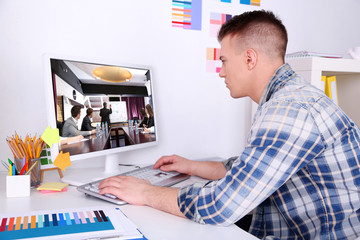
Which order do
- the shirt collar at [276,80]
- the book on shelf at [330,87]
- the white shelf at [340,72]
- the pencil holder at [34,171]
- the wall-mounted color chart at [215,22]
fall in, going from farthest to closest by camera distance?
the wall-mounted color chart at [215,22] → the book on shelf at [330,87] → the white shelf at [340,72] → the pencil holder at [34,171] → the shirt collar at [276,80]

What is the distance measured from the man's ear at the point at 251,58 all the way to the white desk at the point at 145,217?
54 centimetres

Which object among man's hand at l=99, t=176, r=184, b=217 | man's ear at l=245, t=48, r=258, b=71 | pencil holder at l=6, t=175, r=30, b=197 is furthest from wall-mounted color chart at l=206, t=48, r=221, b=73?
pencil holder at l=6, t=175, r=30, b=197

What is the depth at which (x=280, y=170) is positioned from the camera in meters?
0.79

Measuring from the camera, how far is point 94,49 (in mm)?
1543

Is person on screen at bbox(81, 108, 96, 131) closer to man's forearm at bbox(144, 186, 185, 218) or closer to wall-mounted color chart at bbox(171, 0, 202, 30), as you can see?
man's forearm at bbox(144, 186, 185, 218)

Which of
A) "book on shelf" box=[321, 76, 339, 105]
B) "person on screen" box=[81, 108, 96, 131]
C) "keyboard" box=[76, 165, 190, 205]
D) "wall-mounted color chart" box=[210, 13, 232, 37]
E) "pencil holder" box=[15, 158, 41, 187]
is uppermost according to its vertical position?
"wall-mounted color chart" box=[210, 13, 232, 37]

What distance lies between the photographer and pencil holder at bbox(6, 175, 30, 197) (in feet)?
3.40

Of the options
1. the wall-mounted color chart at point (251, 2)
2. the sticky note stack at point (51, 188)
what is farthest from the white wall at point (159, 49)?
the sticky note stack at point (51, 188)

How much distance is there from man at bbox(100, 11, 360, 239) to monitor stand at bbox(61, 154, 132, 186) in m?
0.25

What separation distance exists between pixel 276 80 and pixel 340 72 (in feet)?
2.88

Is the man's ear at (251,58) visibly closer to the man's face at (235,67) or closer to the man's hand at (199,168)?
the man's face at (235,67)

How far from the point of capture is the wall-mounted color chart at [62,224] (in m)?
0.70

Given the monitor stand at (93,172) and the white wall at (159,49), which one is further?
the white wall at (159,49)

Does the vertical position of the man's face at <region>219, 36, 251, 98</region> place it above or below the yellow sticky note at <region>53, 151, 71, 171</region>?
above
